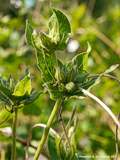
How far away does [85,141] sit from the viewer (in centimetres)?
133

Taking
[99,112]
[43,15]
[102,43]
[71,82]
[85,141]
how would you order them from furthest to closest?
[43,15] < [102,43] < [99,112] < [85,141] < [71,82]

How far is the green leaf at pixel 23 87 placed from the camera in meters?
0.53

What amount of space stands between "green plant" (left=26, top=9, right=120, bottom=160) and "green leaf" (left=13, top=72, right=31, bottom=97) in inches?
0.8

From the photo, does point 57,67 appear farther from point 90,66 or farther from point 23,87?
point 90,66

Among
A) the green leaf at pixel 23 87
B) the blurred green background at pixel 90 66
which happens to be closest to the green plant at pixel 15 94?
the green leaf at pixel 23 87

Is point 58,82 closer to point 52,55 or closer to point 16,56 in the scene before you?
point 52,55

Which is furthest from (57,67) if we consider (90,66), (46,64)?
(90,66)

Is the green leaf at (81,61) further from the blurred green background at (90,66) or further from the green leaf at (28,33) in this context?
the blurred green background at (90,66)

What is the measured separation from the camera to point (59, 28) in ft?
1.66

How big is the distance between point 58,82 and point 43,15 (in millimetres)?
1381

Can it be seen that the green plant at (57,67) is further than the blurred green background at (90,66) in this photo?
No

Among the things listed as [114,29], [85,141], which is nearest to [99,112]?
[85,141]

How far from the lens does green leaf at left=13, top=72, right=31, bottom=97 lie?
530mm

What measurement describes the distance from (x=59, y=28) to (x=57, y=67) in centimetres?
4
